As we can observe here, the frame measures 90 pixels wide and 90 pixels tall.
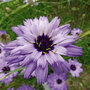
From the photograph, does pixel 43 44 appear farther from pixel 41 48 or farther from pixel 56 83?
pixel 56 83

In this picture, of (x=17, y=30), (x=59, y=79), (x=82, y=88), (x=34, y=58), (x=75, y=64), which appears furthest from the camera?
(x=82, y=88)

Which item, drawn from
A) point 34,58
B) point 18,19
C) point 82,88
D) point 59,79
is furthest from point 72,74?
point 18,19

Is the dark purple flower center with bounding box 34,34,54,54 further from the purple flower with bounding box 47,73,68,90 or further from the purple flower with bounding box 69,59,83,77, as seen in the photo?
the purple flower with bounding box 69,59,83,77

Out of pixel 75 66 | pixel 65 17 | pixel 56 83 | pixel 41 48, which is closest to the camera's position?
pixel 41 48

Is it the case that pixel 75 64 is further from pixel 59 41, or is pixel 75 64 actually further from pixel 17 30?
pixel 17 30

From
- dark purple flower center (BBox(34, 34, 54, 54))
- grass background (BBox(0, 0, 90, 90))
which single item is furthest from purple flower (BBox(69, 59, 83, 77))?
dark purple flower center (BBox(34, 34, 54, 54))

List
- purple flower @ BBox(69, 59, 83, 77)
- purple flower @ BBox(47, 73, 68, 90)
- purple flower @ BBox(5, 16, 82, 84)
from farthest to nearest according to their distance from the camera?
purple flower @ BBox(69, 59, 83, 77), purple flower @ BBox(47, 73, 68, 90), purple flower @ BBox(5, 16, 82, 84)

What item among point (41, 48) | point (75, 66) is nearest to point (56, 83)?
point (75, 66)

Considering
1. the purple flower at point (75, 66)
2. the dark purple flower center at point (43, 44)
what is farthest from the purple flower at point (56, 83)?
the dark purple flower center at point (43, 44)
